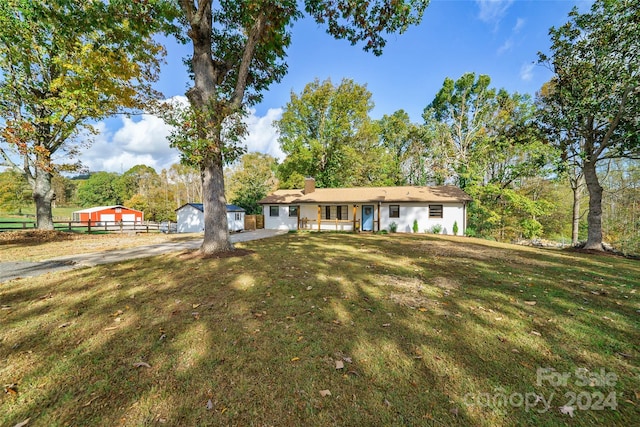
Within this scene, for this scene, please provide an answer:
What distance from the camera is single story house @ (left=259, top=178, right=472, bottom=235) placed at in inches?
686

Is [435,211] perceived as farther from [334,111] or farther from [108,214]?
[108,214]

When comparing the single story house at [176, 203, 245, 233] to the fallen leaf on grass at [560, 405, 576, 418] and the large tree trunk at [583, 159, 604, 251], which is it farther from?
the large tree trunk at [583, 159, 604, 251]

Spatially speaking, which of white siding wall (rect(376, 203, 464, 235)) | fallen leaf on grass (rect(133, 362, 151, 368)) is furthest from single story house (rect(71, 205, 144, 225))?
fallen leaf on grass (rect(133, 362, 151, 368))

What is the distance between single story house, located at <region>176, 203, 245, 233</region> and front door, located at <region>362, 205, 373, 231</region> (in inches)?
414

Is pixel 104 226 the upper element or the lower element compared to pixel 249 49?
lower

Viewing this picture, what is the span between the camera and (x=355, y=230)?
19016mm

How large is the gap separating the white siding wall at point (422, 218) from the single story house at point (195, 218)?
12035 mm

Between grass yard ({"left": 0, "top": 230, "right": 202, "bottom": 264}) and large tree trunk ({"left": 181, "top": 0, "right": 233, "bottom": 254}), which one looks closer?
large tree trunk ({"left": 181, "top": 0, "right": 233, "bottom": 254})

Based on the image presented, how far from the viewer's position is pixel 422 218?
1784cm

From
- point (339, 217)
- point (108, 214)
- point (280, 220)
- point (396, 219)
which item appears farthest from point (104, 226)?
point (396, 219)

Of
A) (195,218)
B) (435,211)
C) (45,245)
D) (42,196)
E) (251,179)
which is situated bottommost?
(45,245)

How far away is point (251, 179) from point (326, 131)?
10.6 meters

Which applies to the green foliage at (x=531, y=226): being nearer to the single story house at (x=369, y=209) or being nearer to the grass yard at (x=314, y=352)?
the single story house at (x=369, y=209)

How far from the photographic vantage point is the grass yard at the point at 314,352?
2.13 m
